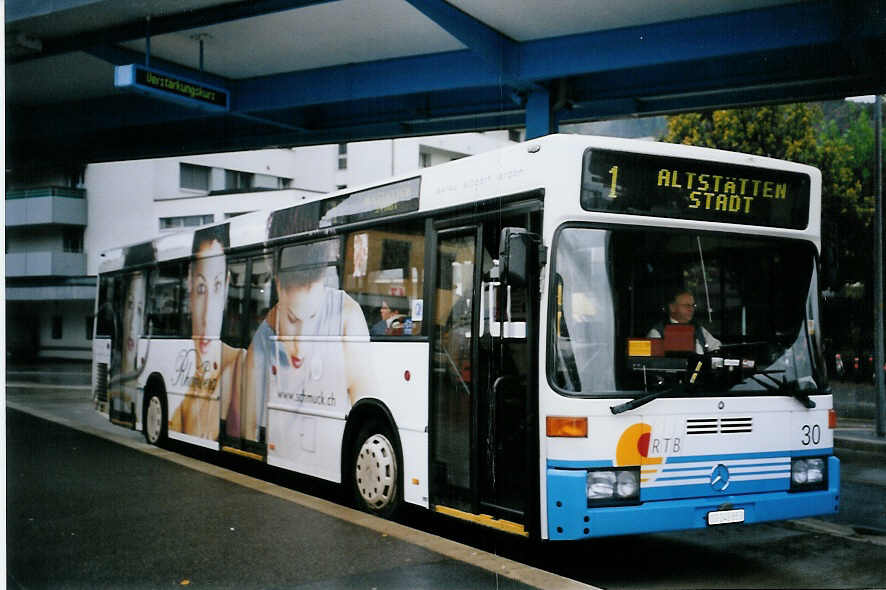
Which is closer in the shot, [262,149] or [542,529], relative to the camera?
[542,529]

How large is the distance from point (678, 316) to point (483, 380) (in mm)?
1523

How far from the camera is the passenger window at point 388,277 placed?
7820mm

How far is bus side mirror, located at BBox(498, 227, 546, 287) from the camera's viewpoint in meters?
5.97

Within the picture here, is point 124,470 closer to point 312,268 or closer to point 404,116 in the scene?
point 312,268

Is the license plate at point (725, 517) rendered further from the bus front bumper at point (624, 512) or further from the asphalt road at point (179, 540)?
the asphalt road at point (179, 540)

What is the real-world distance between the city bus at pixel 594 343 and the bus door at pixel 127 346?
18.1 ft

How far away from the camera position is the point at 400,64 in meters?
12.8

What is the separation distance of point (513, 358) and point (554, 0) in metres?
5.19

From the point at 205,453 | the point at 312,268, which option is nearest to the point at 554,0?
the point at 312,268

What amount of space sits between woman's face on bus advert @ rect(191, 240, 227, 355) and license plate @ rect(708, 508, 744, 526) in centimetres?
695

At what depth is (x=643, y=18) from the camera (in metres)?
10.5

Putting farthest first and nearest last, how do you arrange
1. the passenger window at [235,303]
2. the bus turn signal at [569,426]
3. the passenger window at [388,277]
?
the passenger window at [235,303] < the passenger window at [388,277] < the bus turn signal at [569,426]

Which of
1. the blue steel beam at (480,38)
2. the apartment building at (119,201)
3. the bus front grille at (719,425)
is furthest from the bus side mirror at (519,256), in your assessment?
the blue steel beam at (480,38)

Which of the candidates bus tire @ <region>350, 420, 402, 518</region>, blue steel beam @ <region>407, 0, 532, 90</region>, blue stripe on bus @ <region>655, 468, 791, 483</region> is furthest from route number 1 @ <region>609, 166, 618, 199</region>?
blue steel beam @ <region>407, 0, 532, 90</region>
